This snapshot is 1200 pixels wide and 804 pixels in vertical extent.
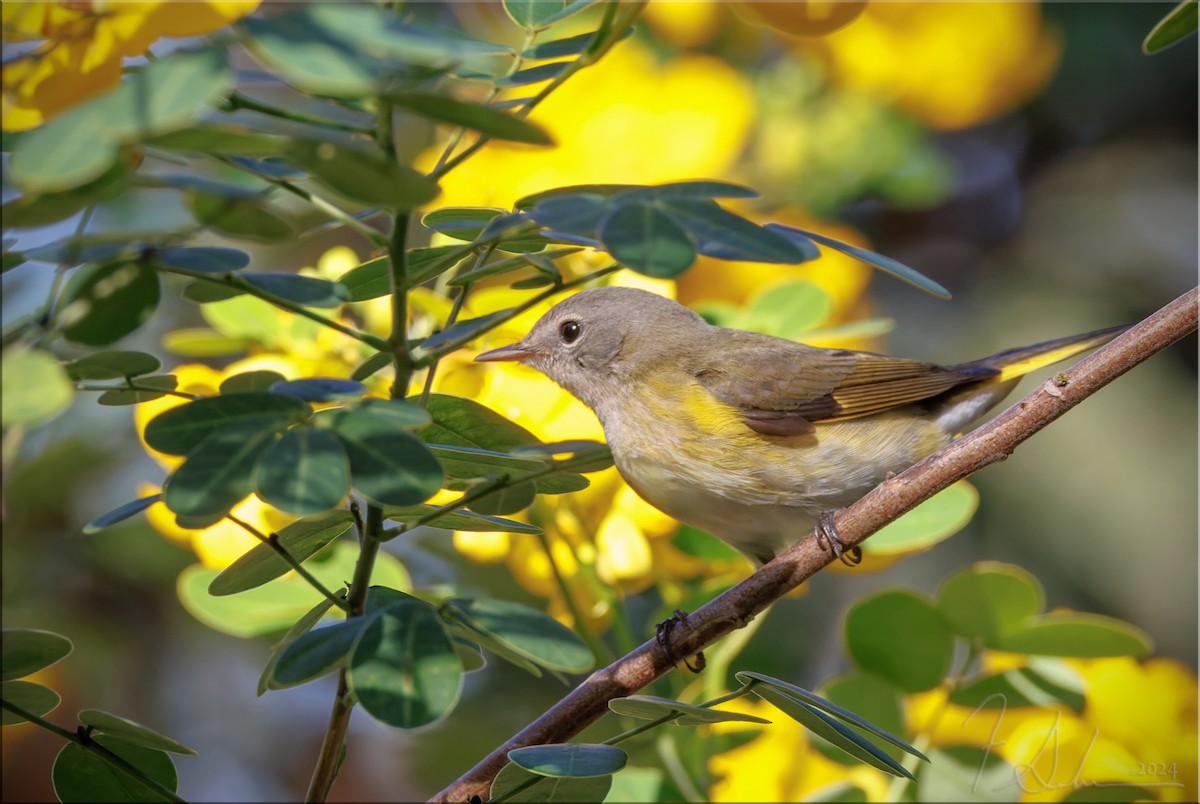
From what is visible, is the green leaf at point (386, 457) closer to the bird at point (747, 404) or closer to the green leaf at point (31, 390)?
the green leaf at point (31, 390)

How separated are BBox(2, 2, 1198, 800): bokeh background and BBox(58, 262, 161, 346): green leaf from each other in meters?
0.95

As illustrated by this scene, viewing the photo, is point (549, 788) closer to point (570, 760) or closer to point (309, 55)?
point (570, 760)

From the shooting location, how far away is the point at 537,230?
3.48 feet

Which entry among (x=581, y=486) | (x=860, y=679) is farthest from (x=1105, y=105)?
(x=581, y=486)

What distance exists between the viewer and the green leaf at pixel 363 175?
813mm

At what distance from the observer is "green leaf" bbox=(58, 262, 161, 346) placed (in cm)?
88

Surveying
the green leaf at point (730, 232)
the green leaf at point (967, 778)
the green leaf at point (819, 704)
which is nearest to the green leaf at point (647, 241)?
the green leaf at point (730, 232)

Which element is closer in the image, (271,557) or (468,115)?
(468,115)

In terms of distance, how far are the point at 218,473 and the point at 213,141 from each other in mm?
282

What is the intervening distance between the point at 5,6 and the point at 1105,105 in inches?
152

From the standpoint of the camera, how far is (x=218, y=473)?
0.92 meters

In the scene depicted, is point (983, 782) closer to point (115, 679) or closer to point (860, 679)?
point (860, 679)

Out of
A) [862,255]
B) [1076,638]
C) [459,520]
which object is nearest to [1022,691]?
[1076,638]

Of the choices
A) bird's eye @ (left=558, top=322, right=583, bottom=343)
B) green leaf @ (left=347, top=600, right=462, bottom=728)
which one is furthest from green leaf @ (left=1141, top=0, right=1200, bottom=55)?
bird's eye @ (left=558, top=322, right=583, bottom=343)
